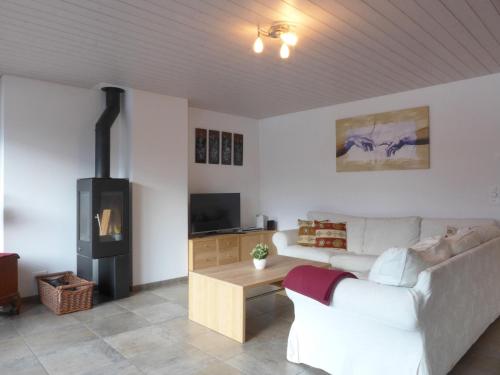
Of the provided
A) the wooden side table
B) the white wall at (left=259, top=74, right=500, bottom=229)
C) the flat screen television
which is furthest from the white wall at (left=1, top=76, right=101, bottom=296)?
the white wall at (left=259, top=74, right=500, bottom=229)

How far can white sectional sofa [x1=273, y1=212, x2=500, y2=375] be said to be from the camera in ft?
6.59

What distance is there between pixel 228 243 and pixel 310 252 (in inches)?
53.6

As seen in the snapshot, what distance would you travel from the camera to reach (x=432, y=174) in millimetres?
4293

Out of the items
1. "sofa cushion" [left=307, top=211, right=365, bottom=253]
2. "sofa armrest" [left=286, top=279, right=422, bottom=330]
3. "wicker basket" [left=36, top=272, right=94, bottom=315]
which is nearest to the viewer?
"sofa armrest" [left=286, top=279, right=422, bottom=330]

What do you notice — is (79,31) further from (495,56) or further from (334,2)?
(495,56)

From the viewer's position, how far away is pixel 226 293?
3074 mm

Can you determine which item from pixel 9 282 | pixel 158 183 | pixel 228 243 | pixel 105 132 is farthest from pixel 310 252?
pixel 9 282

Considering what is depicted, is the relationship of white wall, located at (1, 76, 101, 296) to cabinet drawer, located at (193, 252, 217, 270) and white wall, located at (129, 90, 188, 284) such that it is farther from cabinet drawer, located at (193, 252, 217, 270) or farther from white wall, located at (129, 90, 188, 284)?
cabinet drawer, located at (193, 252, 217, 270)

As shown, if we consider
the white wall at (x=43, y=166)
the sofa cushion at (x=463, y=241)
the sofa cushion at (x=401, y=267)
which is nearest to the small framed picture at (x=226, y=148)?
the white wall at (x=43, y=166)

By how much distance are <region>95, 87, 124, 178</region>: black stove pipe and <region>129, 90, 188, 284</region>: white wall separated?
7.0 inches

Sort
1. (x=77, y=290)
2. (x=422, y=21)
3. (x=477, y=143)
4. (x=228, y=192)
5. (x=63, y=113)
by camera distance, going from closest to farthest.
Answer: (x=422, y=21) < (x=77, y=290) < (x=477, y=143) < (x=63, y=113) < (x=228, y=192)

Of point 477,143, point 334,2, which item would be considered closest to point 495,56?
point 477,143

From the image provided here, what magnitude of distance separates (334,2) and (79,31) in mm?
1907

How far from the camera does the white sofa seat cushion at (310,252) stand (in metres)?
4.30
